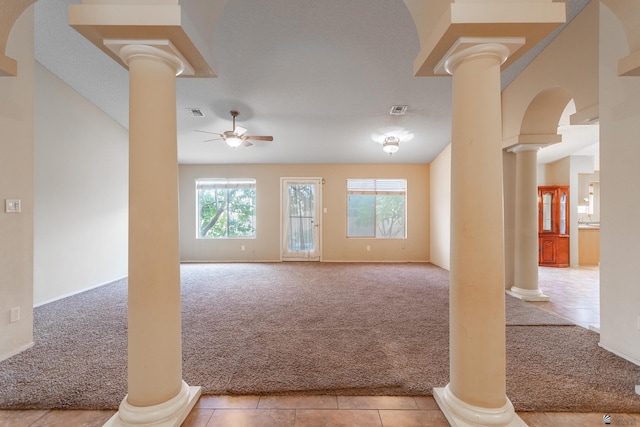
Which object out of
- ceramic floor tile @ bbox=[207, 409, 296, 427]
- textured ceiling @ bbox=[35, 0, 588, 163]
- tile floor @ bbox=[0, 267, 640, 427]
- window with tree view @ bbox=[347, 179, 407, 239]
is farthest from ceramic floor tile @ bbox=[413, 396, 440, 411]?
window with tree view @ bbox=[347, 179, 407, 239]

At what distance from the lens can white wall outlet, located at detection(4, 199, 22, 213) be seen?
246cm

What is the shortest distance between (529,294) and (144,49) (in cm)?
504

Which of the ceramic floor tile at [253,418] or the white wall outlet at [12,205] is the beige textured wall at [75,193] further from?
the ceramic floor tile at [253,418]

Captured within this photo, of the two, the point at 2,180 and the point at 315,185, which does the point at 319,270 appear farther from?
the point at 2,180

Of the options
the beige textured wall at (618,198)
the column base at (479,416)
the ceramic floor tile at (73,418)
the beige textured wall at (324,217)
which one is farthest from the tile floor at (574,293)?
the ceramic floor tile at (73,418)

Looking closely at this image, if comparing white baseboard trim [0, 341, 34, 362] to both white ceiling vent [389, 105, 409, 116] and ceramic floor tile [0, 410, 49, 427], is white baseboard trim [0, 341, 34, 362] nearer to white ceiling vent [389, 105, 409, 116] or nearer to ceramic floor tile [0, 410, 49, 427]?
ceramic floor tile [0, 410, 49, 427]

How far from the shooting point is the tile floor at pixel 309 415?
165cm

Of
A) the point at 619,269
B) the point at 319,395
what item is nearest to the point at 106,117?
the point at 319,395

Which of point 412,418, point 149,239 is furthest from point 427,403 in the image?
point 149,239

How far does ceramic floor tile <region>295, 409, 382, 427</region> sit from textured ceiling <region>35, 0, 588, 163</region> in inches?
141

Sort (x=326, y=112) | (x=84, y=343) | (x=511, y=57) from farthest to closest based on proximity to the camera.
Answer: (x=326, y=112) → (x=84, y=343) → (x=511, y=57)

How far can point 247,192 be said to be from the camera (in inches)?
294

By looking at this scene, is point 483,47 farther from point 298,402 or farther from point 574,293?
point 574,293

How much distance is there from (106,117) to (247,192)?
323 cm
